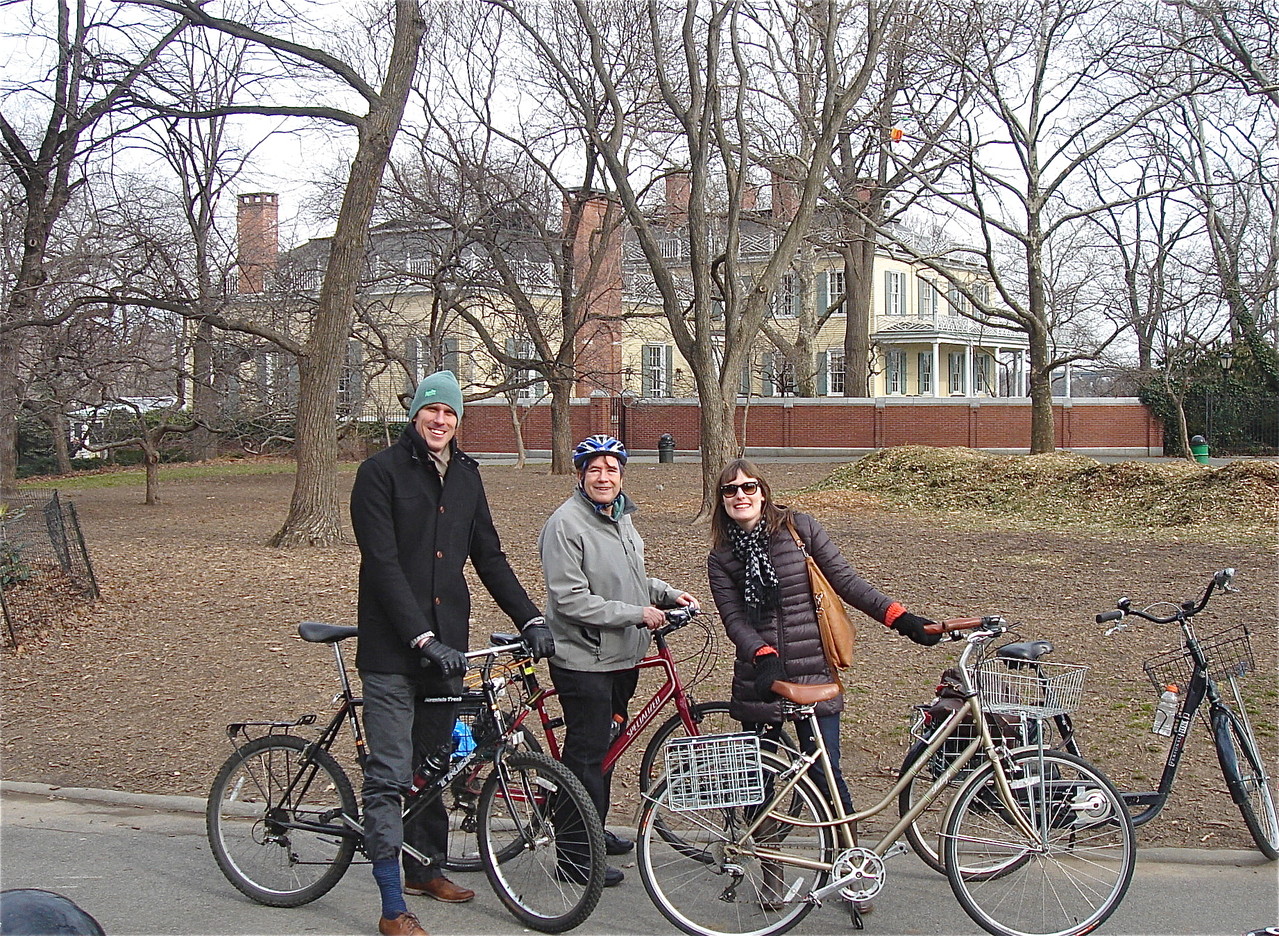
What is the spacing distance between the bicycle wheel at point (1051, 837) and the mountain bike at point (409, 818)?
1.39 m

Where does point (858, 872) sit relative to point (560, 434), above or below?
below

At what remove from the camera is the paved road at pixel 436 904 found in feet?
14.8

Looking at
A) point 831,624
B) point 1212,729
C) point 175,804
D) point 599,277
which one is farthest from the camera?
point 599,277

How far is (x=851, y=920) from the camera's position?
4.51 m

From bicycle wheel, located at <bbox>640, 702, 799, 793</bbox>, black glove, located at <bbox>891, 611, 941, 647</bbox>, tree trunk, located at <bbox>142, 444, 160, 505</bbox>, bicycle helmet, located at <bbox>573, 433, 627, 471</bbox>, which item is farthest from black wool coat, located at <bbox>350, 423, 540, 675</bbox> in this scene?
tree trunk, located at <bbox>142, 444, 160, 505</bbox>

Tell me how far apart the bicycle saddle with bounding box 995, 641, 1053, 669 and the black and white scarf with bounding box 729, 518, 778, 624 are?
0.91 metres

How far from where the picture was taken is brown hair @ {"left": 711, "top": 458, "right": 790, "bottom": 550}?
486 centimetres

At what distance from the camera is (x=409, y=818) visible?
4.63m

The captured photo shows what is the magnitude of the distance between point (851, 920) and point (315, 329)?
41.0 ft

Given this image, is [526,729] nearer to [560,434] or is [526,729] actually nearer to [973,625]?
[973,625]

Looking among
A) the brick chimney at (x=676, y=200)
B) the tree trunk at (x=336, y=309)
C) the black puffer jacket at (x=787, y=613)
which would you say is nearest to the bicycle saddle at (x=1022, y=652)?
the black puffer jacket at (x=787, y=613)

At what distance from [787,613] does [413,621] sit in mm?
1512

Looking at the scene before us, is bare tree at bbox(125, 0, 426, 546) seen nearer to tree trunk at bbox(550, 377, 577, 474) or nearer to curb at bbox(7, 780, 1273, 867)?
curb at bbox(7, 780, 1273, 867)

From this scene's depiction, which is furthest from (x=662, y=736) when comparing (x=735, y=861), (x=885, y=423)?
(x=885, y=423)
